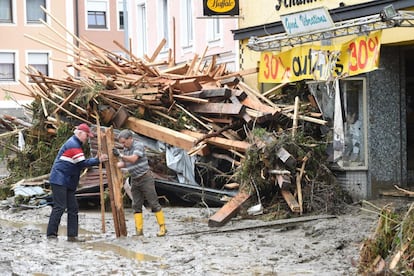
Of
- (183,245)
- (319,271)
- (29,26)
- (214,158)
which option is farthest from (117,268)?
(29,26)

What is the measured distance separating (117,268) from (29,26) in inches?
1357

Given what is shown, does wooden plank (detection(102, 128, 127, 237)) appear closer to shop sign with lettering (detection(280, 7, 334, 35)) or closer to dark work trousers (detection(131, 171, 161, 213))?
dark work trousers (detection(131, 171, 161, 213))

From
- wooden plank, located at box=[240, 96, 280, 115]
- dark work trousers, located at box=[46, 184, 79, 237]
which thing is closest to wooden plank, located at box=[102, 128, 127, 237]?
dark work trousers, located at box=[46, 184, 79, 237]

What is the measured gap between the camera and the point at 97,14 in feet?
153

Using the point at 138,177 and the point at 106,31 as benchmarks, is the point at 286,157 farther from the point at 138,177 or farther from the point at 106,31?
the point at 106,31

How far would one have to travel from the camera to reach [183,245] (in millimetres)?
11992

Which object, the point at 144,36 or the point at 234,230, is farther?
the point at 144,36

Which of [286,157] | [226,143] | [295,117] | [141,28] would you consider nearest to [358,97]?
[295,117]

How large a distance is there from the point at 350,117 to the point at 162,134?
3646mm

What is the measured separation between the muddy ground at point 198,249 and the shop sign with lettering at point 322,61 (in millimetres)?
2389

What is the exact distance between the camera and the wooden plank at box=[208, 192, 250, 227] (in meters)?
13.5

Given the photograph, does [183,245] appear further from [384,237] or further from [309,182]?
[384,237]

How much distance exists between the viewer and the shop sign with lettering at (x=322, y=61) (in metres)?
14.0

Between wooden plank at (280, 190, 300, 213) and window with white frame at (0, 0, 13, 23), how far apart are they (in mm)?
31836
